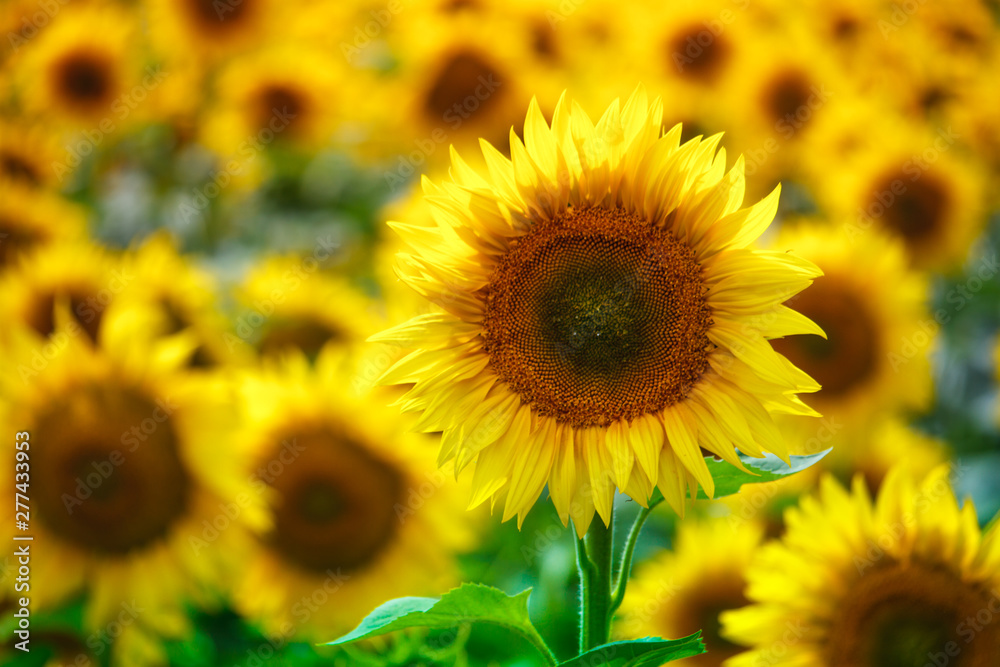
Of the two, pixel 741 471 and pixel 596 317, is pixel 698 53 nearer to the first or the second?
pixel 596 317

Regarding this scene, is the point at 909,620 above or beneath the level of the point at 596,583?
beneath

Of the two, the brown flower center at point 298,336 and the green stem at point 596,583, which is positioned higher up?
the brown flower center at point 298,336

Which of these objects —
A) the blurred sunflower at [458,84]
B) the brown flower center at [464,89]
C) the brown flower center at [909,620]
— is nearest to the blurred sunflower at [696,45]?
the blurred sunflower at [458,84]

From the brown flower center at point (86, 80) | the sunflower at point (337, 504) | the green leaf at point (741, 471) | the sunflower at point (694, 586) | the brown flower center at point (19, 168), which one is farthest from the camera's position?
the brown flower center at point (86, 80)

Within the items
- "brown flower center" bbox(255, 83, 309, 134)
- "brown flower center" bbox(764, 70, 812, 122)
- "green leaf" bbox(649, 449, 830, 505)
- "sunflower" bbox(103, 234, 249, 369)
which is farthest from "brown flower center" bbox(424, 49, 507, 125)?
"green leaf" bbox(649, 449, 830, 505)

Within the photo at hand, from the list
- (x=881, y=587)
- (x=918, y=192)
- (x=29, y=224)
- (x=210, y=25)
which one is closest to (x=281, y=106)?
(x=210, y=25)

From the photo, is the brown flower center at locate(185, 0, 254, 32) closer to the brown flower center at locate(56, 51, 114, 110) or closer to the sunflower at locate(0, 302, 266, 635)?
the brown flower center at locate(56, 51, 114, 110)

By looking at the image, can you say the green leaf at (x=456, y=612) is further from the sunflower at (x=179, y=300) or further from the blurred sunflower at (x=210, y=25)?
the blurred sunflower at (x=210, y=25)

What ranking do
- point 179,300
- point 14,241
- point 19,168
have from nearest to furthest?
point 179,300 → point 14,241 → point 19,168
